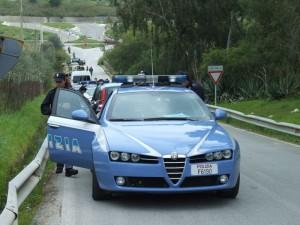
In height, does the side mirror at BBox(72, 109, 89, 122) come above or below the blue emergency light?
below

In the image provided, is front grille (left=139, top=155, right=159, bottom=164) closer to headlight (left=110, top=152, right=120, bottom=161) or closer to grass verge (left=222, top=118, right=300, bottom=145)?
headlight (left=110, top=152, right=120, bottom=161)

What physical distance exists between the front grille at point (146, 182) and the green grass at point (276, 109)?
44.7ft

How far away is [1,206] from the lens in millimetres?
8328

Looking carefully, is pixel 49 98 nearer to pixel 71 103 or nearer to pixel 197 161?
pixel 71 103

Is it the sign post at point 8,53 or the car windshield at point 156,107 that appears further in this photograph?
the car windshield at point 156,107

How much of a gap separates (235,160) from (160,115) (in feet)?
5.14

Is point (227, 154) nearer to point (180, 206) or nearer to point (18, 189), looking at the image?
point (180, 206)

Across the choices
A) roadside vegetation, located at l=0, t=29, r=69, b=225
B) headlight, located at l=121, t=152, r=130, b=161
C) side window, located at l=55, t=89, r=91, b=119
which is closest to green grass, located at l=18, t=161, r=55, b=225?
roadside vegetation, located at l=0, t=29, r=69, b=225

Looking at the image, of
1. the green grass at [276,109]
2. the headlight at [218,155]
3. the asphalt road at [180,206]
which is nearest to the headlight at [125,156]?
the asphalt road at [180,206]

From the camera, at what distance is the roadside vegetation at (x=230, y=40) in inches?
1199

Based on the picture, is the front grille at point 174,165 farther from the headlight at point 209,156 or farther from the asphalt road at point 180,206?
the asphalt road at point 180,206

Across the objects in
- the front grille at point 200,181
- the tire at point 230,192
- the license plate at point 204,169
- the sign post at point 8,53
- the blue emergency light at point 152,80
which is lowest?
the tire at point 230,192

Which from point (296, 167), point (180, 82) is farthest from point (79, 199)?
point (180, 82)

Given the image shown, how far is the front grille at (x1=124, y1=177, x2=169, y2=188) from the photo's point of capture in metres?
8.10
